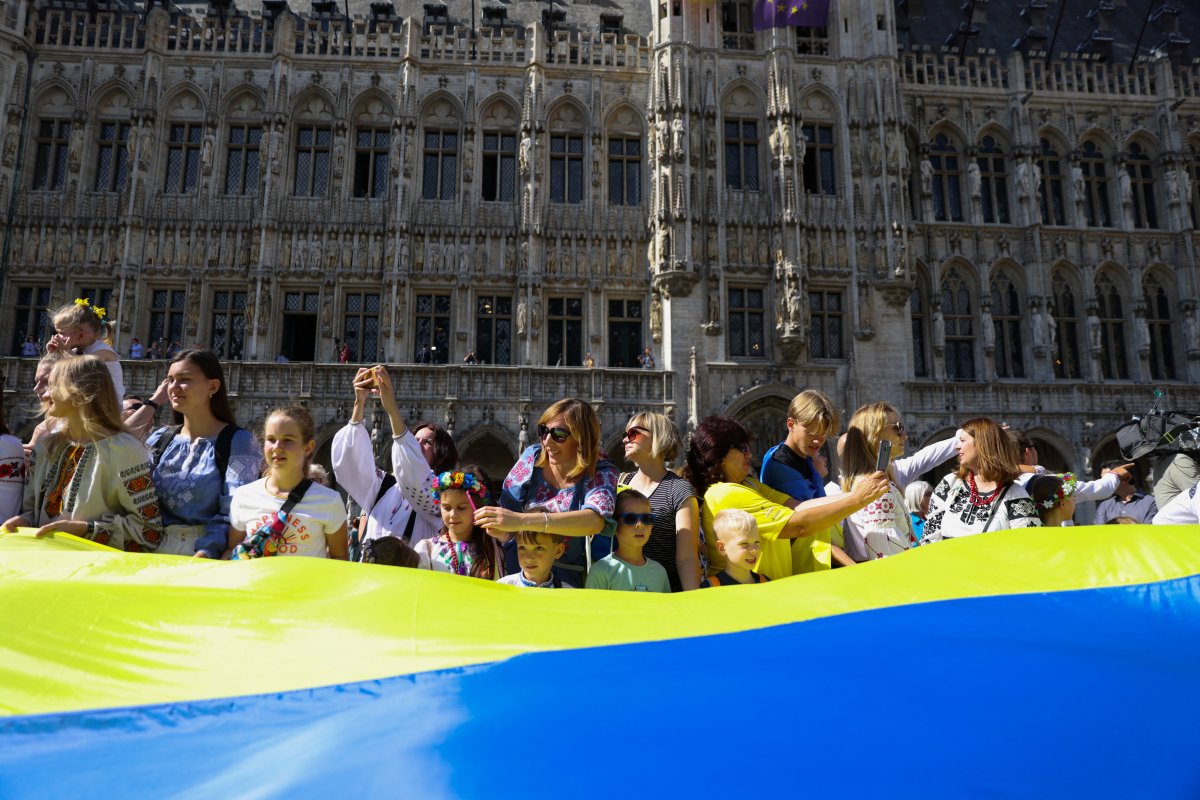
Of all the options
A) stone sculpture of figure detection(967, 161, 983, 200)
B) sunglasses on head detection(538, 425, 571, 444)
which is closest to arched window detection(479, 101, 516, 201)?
stone sculpture of figure detection(967, 161, 983, 200)

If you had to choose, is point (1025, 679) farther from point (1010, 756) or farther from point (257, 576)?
point (257, 576)

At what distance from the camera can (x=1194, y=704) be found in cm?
258

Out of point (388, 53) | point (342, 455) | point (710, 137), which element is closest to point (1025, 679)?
point (342, 455)

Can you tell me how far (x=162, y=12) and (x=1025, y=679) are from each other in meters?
26.1

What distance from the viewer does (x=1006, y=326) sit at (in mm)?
23062

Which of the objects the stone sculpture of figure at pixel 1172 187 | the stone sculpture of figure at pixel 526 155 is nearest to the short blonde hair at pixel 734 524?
the stone sculpture of figure at pixel 526 155

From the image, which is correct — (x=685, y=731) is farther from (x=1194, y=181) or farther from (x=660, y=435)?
(x=1194, y=181)

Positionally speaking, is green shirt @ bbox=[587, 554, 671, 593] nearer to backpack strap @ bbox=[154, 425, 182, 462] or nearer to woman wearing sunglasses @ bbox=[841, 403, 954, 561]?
woman wearing sunglasses @ bbox=[841, 403, 954, 561]

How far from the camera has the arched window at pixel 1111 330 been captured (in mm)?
23266

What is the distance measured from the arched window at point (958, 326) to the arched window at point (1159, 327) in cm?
536

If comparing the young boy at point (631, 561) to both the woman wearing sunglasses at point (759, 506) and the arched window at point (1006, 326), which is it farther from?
the arched window at point (1006, 326)

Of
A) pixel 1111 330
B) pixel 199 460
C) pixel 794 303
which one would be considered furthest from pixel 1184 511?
pixel 1111 330

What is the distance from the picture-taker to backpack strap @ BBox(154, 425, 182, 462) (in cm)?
454

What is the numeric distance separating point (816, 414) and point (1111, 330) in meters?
22.8
